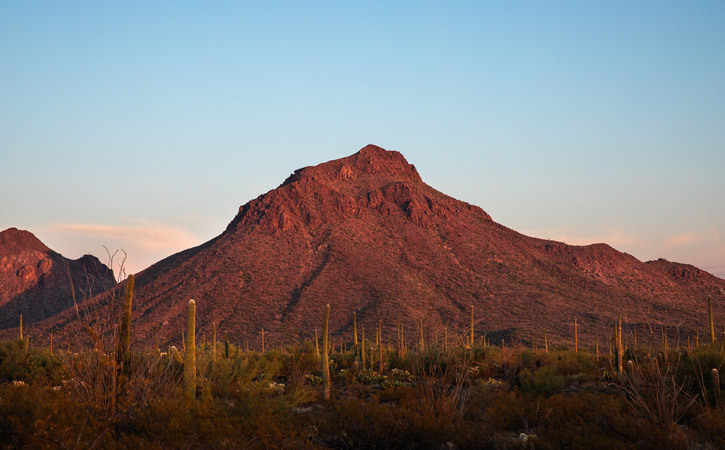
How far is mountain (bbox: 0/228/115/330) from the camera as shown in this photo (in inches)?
3519

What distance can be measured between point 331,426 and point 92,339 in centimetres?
389

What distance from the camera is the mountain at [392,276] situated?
63844 mm

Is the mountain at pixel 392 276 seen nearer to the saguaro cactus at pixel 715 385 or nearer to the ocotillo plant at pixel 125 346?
the saguaro cactus at pixel 715 385

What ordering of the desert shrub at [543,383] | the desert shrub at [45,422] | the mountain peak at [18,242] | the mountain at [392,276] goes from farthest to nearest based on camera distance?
the mountain peak at [18,242] → the mountain at [392,276] → the desert shrub at [543,383] → the desert shrub at [45,422]

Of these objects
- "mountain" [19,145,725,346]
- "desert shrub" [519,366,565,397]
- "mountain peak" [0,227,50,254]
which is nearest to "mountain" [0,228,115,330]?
"mountain peak" [0,227,50,254]

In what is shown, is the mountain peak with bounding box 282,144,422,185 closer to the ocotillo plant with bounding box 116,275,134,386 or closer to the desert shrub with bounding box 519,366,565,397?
the desert shrub with bounding box 519,366,565,397

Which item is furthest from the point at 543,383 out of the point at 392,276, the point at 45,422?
the point at 392,276

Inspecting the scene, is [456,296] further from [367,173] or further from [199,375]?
[199,375]

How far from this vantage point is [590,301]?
245 ft

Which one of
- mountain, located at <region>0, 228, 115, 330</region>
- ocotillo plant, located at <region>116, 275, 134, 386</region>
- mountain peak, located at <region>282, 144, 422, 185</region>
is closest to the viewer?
ocotillo plant, located at <region>116, 275, 134, 386</region>

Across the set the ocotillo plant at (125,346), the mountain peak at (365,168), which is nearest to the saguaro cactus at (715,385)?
the ocotillo plant at (125,346)

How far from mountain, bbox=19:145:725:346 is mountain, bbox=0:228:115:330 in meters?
18.4

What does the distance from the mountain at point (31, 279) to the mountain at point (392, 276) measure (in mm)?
18446

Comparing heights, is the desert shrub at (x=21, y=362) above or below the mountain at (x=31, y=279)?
below
